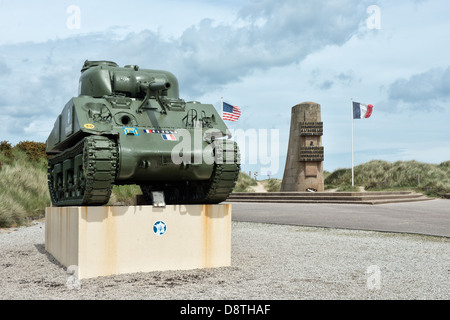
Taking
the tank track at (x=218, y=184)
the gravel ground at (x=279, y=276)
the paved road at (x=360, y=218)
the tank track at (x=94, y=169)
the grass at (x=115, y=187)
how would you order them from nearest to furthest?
the gravel ground at (x=279, y=276)
the tank track at (x=94, y=169)
the tank track at (x=218, y=184)
the paved road at (x=360, y=218)
the grass at (x=115, y=187)

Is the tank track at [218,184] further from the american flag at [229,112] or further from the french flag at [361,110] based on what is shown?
the french flag at [361,110]

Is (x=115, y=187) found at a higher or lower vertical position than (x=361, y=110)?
lower

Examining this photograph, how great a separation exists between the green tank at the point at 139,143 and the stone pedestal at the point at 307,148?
750 inches

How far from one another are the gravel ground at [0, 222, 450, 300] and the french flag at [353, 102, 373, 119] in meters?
20.4

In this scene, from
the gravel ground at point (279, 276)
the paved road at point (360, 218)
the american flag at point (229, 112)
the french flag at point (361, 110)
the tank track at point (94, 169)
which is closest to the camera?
the gravel ground at point (279, 276)

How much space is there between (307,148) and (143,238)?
20.8 metres

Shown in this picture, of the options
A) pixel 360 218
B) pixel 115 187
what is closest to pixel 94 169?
pixel 360 218

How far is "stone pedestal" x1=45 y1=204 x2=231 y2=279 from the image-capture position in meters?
6.59

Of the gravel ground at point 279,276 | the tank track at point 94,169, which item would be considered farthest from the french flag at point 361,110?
the tank track at point 94,169

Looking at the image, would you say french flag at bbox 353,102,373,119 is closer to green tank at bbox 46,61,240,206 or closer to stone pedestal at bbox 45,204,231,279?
green tank at bbox 46,61,240,206

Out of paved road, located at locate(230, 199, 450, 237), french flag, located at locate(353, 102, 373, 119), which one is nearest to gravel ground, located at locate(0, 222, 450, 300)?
paved road, located at locate(230, 199, 450, 237)

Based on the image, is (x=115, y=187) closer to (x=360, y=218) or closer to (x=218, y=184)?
(x=360, y=218)

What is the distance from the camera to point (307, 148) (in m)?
26.9

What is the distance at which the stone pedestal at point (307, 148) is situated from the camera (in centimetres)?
2686
